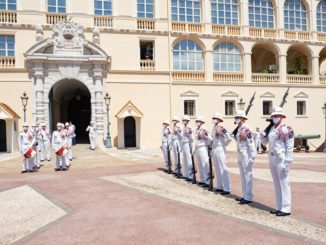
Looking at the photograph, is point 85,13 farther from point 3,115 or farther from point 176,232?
point 176,232

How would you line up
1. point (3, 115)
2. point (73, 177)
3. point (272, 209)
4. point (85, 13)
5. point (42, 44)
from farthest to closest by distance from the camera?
point (85, 13) < point (42, 44) < point (3, 115) < point (73, 177) < point (272, 209)

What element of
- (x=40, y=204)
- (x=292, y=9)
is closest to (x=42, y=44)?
(x=40, y=204)

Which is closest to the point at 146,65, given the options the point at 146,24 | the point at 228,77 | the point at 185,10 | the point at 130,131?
the point at 146,24

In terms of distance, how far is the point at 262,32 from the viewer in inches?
937

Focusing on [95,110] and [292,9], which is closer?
[95,110]

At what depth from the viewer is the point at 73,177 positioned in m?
9.86

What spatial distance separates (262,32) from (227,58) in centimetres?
412

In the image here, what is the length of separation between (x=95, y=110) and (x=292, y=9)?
67.4 ft

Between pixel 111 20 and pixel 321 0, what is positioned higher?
pixel 321 0

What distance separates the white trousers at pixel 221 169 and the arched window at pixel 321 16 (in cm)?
2472

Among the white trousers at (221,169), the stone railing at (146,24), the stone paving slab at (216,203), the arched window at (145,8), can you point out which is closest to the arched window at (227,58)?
the stone railing at (146,24)

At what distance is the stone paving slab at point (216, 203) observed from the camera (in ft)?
15.2

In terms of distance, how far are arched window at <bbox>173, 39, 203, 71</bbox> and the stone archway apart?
589 cm

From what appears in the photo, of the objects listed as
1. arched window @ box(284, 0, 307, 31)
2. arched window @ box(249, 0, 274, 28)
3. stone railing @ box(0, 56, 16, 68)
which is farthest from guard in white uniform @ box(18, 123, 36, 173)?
arched window @ box(284, 0, 307, 31)
